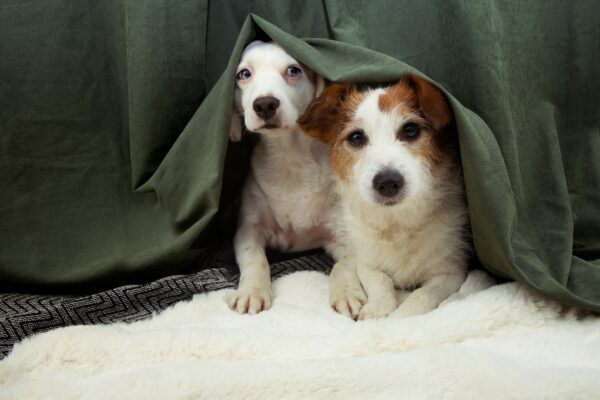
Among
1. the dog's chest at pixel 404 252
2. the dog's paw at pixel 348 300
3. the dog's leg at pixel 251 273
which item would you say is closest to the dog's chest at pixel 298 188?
the dog's leg at pixel 251 273

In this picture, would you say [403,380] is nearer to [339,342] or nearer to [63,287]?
[339,342]

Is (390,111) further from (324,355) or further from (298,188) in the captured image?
(324,355)

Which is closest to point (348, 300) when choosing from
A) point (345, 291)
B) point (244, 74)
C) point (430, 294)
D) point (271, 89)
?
point (345, 291)

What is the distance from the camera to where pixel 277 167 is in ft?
7.76

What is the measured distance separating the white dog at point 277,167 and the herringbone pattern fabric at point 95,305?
19cm

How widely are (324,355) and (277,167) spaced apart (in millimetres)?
1032

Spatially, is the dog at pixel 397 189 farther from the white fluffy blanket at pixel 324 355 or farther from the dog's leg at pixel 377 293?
the white fluffy blanket at pixel 324 355

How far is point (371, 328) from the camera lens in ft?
5.16

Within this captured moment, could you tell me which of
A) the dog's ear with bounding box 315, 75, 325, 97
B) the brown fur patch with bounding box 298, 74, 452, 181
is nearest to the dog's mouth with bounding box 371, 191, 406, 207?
the brown fur patch with bounding box 298, 74, 452, 181

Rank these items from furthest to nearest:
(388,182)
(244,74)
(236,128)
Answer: (236,128) → (244,74) → (388,182)

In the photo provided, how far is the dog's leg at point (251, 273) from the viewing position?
73.7 inches

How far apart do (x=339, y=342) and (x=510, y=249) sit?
21.9 inches

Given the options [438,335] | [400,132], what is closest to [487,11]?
[400,132]

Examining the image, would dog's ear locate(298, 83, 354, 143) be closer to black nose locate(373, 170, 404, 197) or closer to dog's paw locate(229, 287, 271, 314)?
black nose locate(373, 170, 404, 197)
